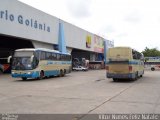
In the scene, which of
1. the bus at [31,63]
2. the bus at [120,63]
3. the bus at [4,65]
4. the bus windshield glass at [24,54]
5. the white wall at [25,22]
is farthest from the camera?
the bus at [4,65]

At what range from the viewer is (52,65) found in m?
31.1

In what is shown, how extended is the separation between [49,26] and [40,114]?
35.3m

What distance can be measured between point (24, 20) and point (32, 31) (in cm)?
236

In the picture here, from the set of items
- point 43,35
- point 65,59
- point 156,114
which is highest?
point 43,35

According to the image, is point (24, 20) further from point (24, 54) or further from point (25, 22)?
point (24, 54)

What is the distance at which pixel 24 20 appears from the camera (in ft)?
121

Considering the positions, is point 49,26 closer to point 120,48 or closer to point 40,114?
point 120,48

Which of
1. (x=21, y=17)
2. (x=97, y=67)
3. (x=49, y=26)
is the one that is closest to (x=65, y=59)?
(x=21, y=17)

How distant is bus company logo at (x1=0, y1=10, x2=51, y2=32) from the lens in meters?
33.0

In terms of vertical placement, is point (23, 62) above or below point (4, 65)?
above

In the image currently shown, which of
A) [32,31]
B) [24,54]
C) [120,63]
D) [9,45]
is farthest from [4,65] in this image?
[120,63]

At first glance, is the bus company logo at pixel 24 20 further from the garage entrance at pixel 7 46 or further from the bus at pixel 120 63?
the bus at pixel 120 63

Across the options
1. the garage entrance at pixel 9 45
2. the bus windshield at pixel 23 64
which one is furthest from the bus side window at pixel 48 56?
the garage entrance at pixel 9 45

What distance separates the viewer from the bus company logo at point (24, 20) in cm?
3300
